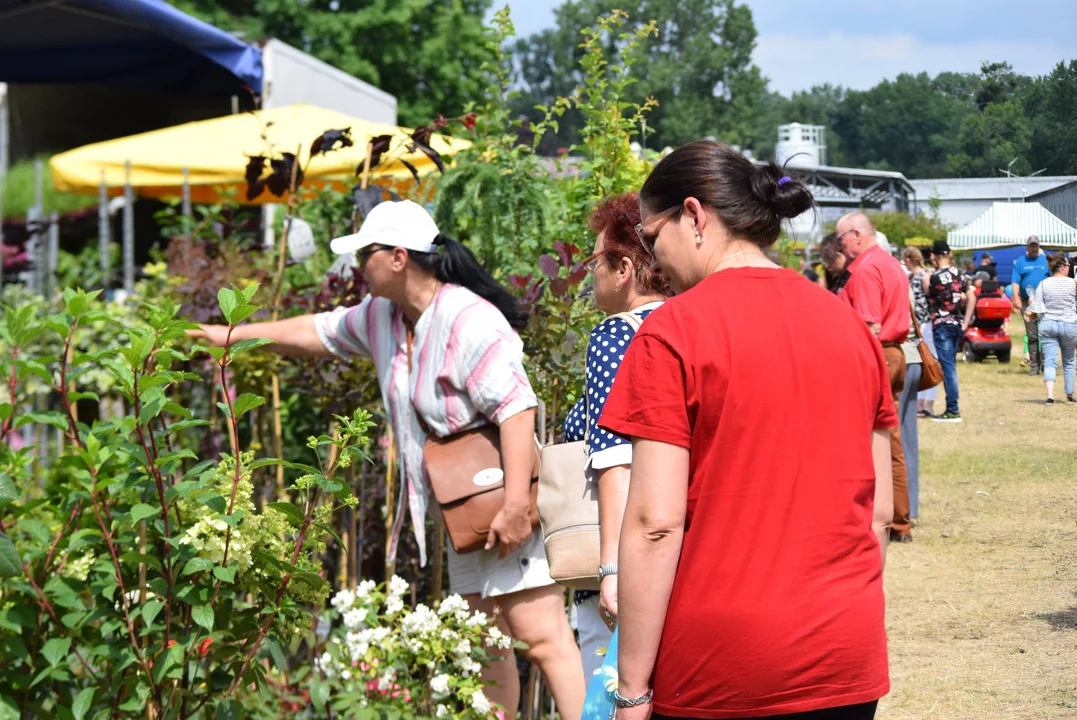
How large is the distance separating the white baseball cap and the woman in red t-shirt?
162cm

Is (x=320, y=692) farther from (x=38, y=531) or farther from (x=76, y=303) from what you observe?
(x=76, y=303)

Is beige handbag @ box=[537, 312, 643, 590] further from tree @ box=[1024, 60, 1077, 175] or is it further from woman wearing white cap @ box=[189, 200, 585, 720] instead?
tree @ box=[1024, 60, 1077, 175]

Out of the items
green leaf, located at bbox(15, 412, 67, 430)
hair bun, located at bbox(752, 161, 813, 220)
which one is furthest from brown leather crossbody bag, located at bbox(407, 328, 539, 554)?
hair bun, located at bbox(752, 161, 813, 220)

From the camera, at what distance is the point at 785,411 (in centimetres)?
176

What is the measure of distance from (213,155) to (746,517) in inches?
297

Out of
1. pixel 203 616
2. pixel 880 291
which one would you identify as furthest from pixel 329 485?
pixel 880 291

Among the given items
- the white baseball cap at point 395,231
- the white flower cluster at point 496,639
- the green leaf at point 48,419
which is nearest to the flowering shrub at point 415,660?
the white flower cluster at point 496,639

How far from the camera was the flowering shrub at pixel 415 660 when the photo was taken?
298 centimetres

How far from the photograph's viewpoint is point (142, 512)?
2451 millimetres

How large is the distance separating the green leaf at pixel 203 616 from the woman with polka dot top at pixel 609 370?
0.86m

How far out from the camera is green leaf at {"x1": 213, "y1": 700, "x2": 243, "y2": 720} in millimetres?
2516

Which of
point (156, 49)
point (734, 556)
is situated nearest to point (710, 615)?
point (734, 556)

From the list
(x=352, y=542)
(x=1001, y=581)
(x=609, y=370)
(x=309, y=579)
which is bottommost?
(x=352, y=542)

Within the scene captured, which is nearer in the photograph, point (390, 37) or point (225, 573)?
point (225, 573)
